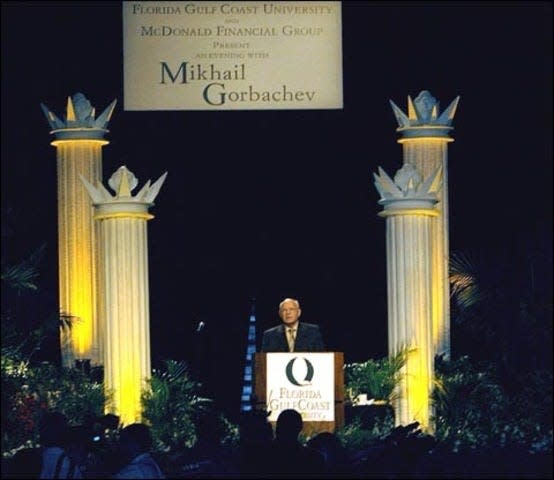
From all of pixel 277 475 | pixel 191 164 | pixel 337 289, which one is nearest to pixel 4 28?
pixel 191 164

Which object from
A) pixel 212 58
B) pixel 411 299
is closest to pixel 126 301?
pixel 411 299

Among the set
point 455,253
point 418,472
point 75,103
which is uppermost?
point 75,103

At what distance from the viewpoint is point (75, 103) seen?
25250 mm

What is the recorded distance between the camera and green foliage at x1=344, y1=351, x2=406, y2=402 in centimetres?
2389

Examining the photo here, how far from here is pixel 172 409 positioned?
77.0ft

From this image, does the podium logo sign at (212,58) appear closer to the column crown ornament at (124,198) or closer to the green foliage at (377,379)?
the column crown ornament at (124,198)

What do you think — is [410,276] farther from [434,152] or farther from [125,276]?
[125,276]

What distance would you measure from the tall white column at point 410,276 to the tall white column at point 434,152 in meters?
0.98

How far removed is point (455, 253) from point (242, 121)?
12.0 feet

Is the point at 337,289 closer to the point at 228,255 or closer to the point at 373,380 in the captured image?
the point at 228,255

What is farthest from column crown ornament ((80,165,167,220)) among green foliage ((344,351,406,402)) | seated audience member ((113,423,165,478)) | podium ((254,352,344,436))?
seated audience member ((113,423,165,478))

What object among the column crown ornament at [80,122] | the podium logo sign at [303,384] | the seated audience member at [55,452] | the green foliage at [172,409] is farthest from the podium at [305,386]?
the seated audience member at [55,452]

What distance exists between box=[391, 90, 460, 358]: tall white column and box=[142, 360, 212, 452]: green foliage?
2.88 metres

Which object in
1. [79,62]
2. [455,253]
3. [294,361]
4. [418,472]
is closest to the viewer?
[418,472]
